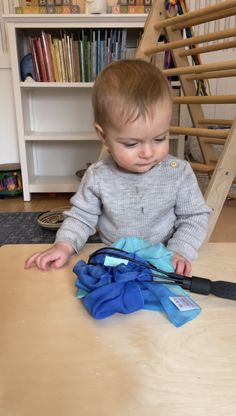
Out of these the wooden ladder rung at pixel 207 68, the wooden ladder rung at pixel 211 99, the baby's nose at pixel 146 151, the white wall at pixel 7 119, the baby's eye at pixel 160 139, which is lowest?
the white wall at pixel 7 119

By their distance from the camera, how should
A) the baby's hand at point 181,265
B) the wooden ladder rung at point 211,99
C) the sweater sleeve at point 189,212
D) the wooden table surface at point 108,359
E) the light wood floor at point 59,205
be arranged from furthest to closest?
the light wood floor at point 59,205
the wooden ladder rung at point 211,99
the sweater sleeve at point 189,212
the baby's hand at point 181,265
the wooden table surface at point 108,359

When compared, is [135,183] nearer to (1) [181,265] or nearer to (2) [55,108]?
(1) [181,265]

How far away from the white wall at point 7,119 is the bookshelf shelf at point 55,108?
124mm

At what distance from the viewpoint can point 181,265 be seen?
570mm

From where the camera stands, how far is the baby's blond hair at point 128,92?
60 centimetres

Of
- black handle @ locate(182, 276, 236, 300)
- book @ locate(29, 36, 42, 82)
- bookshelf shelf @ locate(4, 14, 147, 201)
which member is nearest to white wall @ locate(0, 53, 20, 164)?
bookshelf shelf @ locate(4, 14, 147, 201)

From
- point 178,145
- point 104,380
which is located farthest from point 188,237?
point 178,145

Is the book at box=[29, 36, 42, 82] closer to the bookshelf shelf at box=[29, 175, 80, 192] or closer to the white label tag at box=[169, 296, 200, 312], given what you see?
the bookshelf shelf at box=[29, 175, 80, 192]

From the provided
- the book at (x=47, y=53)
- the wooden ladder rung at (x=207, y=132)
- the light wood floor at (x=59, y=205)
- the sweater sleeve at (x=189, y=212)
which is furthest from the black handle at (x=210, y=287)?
the book at (x=47, y=53)

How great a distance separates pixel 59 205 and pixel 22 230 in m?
0.45

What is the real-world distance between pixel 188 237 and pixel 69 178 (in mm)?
1882

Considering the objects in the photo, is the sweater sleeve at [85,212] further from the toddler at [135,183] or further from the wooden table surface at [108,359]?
the wooden table surface at [108,359]

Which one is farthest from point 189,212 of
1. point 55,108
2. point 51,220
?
point 55,108

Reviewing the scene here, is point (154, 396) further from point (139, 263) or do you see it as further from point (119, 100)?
point (119, 100)
